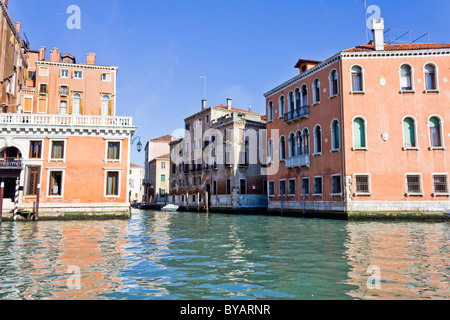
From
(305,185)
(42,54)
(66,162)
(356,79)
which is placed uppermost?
(42,54)

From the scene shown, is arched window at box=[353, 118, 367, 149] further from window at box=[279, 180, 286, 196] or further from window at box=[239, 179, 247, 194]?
window at box=[239, 179, 247, 194]

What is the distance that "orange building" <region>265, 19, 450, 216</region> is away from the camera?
19.4m

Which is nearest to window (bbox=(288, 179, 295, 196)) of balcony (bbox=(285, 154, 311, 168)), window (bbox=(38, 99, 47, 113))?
balcony (bbox=(285, 154, 311, 168))

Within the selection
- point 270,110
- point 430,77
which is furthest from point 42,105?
point 430,77

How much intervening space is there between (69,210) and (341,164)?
1611 cm

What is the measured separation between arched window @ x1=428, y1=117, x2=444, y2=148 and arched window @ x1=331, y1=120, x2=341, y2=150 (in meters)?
4.94

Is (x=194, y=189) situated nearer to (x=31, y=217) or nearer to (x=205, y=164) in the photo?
(x=205, y=164)

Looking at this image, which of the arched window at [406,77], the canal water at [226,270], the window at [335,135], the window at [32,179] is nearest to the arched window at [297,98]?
the window at [335,135]

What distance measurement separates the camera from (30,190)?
20375 millimetres

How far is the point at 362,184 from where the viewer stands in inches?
781

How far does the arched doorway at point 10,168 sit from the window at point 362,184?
1912 cm

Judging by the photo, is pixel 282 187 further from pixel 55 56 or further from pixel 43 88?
pixel 55 56

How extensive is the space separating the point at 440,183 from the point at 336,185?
5444 millimetres

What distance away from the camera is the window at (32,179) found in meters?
20.3
